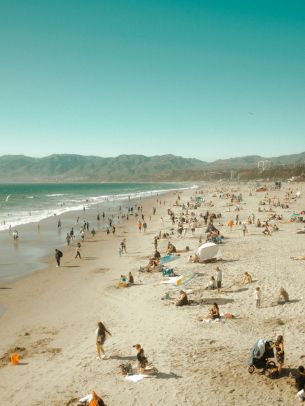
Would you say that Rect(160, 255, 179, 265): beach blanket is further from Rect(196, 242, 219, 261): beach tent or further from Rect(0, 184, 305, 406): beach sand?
Rect(196, 242, 219, 261): beach tent

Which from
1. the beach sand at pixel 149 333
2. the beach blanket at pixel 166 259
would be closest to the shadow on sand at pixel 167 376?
the beach sand at pixel 149 333

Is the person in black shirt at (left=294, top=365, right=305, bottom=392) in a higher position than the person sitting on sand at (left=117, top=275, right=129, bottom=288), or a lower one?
higher

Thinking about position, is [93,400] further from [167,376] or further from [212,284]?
[212,284]

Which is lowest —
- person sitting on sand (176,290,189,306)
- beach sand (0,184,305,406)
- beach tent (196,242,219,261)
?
beach sand (0,184,305,406)

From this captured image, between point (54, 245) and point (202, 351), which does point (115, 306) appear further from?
point (54, 245)

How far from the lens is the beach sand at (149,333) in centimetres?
891

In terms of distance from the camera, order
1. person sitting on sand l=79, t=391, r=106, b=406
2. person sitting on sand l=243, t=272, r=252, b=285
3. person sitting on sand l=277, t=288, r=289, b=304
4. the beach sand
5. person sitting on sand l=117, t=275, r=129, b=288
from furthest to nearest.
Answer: person sitting on sand l=117, t=275, r=129, b=288
person sitting on sand l=243, t=272, r=252, b=285
person sitting on sand l=277, t=288, r=289, b=304
the beach sand
person sitting on sand l=79, t=391, r=106, b=406

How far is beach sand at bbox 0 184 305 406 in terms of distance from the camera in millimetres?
8914

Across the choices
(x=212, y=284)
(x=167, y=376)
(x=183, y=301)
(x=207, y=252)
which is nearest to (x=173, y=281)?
(x=212, y=284)

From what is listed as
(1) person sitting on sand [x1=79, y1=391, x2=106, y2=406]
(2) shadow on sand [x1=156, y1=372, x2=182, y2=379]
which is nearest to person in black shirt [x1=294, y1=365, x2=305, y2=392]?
(2) shadow on sand [x1=156, y1=372, x2=182, y2=379]

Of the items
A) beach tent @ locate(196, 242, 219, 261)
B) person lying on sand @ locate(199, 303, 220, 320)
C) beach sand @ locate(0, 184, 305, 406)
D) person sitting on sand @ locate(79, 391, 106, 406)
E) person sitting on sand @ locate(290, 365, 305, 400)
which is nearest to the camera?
person sitting on sand @ locate(79, 391, 106, 406)

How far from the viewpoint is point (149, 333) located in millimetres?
12250

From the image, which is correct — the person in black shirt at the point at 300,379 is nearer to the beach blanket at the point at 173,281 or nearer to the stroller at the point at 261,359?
the stroller at the point at 261,359

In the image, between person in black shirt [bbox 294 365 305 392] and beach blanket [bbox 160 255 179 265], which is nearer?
person in black shirt [bbox 294 365 305 392]
